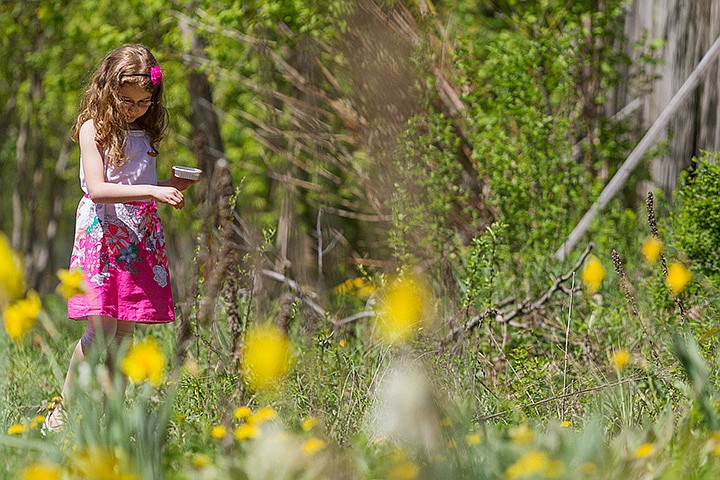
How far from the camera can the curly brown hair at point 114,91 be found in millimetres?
2898

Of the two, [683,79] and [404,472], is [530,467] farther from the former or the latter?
[683,79]

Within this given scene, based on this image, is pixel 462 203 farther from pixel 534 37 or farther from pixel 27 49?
pixel 27 49

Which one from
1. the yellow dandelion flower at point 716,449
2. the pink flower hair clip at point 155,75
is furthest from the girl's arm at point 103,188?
the yellow dandelion flower at point 716,449

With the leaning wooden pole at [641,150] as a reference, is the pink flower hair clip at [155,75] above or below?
above

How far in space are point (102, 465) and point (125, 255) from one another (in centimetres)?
147

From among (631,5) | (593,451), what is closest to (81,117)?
(593,451)

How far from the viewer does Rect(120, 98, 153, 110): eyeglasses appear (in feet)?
9.58

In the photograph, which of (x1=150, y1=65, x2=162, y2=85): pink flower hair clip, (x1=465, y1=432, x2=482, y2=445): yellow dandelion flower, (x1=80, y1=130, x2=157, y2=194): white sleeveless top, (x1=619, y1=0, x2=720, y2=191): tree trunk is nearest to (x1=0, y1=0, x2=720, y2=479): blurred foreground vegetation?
(x1=465, y1=432, x2=482, y2=445): yellow dandelion flower

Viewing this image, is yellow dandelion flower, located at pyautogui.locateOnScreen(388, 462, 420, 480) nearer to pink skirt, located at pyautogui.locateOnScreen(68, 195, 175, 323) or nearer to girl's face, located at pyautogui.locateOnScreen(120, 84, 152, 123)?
pink skirt, located at pyautogui.locateOnScreen(68, 195, 175, 323)

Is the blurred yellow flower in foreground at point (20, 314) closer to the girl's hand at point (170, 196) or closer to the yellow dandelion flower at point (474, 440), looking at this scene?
the girl's hand at point (170, 196)

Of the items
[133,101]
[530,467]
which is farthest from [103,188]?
[530,467]

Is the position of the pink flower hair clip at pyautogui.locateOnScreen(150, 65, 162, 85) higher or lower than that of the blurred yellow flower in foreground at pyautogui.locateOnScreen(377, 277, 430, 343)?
higher

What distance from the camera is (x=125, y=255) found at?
9.64ft

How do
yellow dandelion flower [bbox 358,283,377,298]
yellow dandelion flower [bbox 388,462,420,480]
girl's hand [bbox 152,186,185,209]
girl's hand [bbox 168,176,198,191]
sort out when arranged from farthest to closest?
yellow dandelion flower [bbox 358,283,377,298] < girl's hand [bbox 168,176,198,191] < girl's hand [bbox 152,186,185,209] < yellow dandelion flower [bbox 388,462,420,480]
